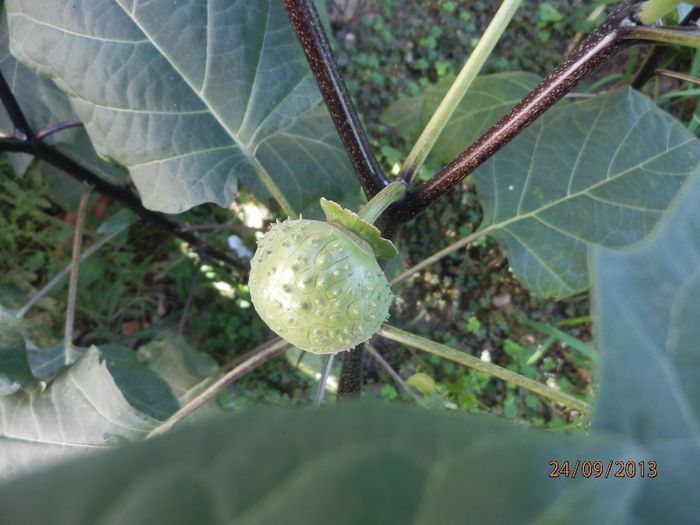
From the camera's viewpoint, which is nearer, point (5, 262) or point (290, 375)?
point (5, 262)

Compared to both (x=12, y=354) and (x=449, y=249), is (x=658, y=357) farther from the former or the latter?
(x=12, y=354)

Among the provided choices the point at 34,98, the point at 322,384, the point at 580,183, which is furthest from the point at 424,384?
the point at 34,98

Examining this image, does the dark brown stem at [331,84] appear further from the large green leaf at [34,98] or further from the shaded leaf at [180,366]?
the shaded leaf at [180,366]

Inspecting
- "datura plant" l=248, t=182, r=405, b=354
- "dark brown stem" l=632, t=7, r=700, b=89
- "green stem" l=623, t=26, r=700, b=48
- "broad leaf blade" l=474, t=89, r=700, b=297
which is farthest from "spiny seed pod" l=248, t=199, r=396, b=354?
"dark brown stem" l=632, t=7, r=700, b=89

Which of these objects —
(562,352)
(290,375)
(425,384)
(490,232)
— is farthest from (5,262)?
(562,352)

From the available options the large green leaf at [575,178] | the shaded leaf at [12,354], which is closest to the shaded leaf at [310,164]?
the large green leaf at [575,178]

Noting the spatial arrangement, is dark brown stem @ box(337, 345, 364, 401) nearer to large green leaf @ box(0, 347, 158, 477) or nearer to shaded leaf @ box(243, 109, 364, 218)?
large green leaf @ box(0, 347, 158, 477)

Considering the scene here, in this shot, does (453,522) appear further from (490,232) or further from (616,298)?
(490,232)
